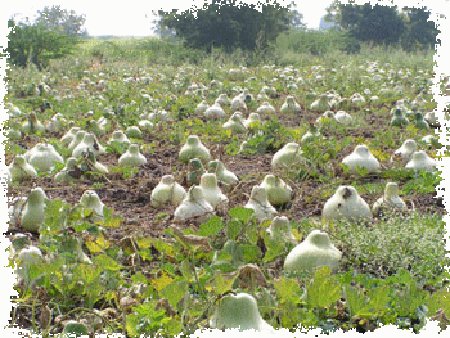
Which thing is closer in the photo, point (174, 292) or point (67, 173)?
point (174, 292)

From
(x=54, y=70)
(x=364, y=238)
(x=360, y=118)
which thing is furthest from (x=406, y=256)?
(x=54, y=70)

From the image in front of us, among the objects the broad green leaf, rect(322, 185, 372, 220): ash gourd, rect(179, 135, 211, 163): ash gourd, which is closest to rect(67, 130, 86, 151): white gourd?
rect(179, 135, 211, 163): ash gourd

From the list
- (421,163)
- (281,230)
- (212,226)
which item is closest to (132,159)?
(421,163)

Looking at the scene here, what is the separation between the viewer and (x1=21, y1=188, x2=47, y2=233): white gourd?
404cm

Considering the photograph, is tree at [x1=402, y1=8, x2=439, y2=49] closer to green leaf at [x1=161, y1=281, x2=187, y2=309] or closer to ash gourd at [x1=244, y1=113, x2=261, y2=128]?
ash gourd at [x1=244, y1=113, x2=261, y2=128]

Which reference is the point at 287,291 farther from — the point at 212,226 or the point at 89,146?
the point at 89,146

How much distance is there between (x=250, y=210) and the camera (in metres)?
3.42

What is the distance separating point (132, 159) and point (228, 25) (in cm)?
1711

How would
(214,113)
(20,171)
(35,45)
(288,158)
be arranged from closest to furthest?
(20,171)
(288,158)
(214,113)
(35,45)

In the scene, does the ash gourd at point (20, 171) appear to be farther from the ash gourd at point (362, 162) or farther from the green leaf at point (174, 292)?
the green leaf at point (174, 292)

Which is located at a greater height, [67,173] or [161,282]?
[161,282]

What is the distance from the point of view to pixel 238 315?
2.33 metres

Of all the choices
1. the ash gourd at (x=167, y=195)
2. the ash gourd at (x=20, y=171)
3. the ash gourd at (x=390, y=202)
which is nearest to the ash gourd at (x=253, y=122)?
the ash gourd at (x=20, y=171)

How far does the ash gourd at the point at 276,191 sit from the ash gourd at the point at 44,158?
2.00 m
